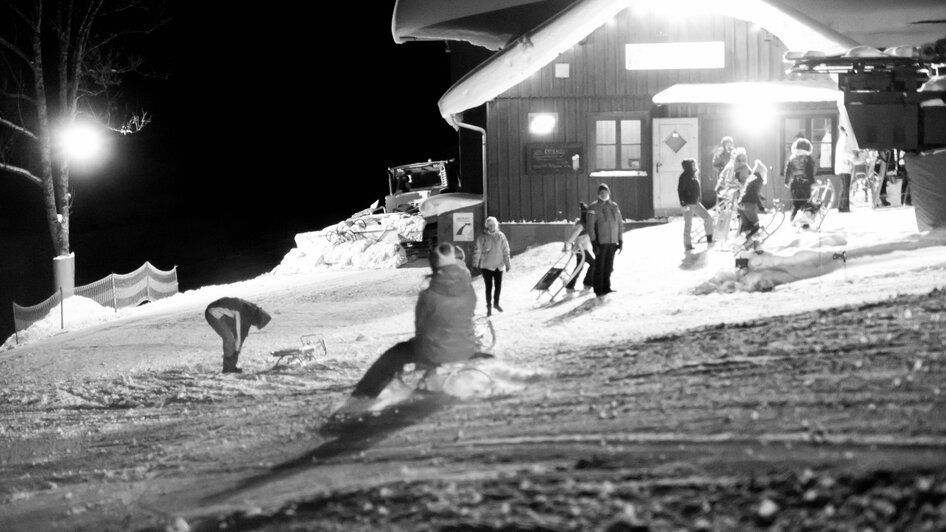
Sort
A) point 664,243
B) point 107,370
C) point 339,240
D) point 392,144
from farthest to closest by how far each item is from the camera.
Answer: point 392,144, point 339,240, point 664,243, point 107,370

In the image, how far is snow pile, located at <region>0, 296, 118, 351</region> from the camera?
19.2 m

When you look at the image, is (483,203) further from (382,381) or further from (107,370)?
(382,381)

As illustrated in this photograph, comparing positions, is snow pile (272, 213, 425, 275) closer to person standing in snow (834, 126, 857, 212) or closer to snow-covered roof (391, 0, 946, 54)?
snow-covered roof (391, 0, 946, 54)

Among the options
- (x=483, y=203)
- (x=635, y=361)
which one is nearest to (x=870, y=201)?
(x=483, y=203)

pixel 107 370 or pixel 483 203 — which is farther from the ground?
pixel 483 203

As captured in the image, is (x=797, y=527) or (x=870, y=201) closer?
(x=797, y=527)

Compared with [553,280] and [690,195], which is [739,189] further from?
[553,280]

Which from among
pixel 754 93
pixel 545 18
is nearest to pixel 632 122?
pixel 754 93

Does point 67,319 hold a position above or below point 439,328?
below

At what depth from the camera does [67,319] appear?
2002 centimetres

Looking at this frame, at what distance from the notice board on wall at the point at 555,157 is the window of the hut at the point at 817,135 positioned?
13.5ft

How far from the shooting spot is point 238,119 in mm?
78750

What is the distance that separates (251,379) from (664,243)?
919cm

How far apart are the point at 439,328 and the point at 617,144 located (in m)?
13.1
